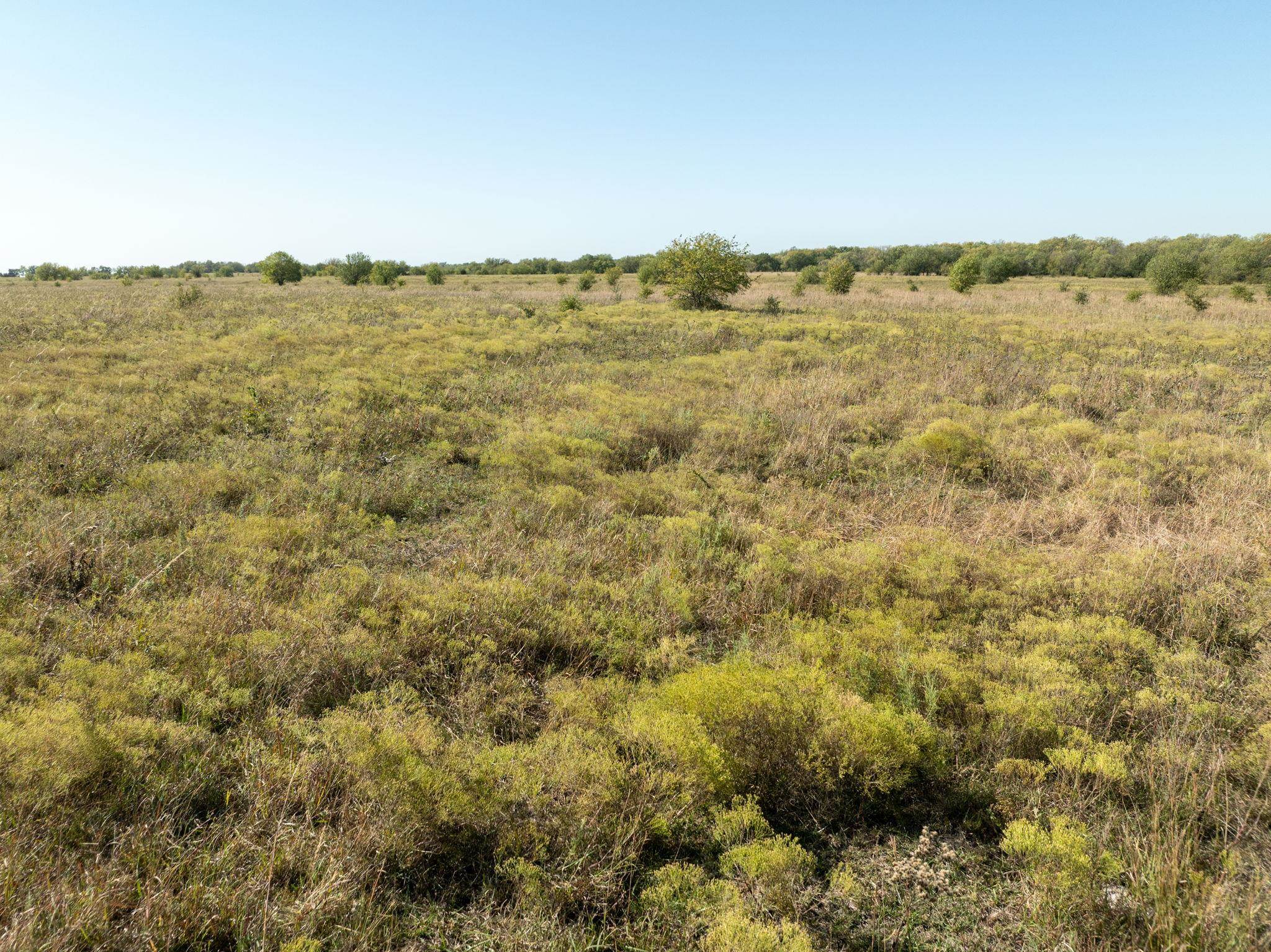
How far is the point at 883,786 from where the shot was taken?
Result: 113 inches

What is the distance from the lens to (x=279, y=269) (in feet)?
126

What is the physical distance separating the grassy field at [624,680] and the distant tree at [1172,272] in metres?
31.2

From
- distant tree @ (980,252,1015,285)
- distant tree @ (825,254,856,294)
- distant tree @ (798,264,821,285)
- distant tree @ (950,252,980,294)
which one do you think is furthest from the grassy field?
distant tree @ (980,252,1015,285)

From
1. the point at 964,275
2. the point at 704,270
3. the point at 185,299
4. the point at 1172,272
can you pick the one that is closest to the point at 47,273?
the point at 185,299

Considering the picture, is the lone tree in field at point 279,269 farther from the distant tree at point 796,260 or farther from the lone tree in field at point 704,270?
the distant tree at point 796,260

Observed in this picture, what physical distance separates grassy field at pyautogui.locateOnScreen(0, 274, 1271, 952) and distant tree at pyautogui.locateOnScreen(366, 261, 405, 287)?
35.1m

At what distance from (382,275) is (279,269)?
5.97 metres

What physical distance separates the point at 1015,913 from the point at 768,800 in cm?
101

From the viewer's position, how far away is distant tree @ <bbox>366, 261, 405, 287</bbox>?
134 ft

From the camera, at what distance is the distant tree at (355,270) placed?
42375 mm

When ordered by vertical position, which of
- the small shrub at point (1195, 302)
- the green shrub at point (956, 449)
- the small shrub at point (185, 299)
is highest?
the small shrub at point (185, 299)

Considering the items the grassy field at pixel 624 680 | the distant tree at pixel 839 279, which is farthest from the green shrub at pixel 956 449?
the distant tree at pixel 839 279

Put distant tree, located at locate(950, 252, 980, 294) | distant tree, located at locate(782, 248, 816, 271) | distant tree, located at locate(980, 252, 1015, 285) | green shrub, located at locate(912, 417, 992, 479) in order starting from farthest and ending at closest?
distant tree, located at locate(782, 248, 816, 271), distant tree, located at locate(980, 252, 1015, 285), distant tree, located at locate(950, 252, 980, 294), green shrub, located at locate(912, 417, 992, 479)

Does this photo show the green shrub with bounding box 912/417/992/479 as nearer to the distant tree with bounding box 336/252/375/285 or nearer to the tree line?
the tree line
